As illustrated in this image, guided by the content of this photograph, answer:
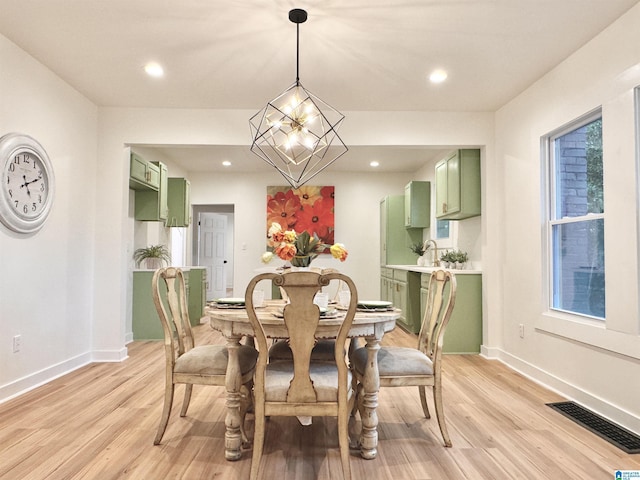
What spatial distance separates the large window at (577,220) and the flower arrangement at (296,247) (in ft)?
6.02

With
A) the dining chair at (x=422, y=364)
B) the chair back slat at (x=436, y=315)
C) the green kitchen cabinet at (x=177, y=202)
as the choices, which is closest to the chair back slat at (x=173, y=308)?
the dining chair at (x=422, y=364)

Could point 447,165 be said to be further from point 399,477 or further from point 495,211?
point 399,477

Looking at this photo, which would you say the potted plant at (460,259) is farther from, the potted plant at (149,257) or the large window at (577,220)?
the potted plant at (149,257)

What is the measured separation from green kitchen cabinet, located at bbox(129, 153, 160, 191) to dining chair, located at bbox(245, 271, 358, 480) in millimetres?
3317

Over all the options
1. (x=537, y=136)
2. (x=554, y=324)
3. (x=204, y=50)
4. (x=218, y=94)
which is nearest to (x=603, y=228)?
(x=554, y=324)

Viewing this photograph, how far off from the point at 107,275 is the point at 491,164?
4071 mm

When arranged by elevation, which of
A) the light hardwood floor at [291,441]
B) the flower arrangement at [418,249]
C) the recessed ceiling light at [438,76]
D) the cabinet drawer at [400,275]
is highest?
the recessed ceiling light at [438,76]

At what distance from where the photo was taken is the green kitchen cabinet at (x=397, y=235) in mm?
6684

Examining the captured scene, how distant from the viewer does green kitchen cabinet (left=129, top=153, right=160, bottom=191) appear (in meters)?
4.41

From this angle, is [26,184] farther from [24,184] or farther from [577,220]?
[577,220]

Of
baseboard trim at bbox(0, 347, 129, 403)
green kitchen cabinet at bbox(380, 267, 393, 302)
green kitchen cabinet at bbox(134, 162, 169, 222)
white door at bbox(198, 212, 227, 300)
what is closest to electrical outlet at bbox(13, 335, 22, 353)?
baseboard trim at bbox(0, 347, 129, 403)

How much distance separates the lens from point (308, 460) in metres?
2.05

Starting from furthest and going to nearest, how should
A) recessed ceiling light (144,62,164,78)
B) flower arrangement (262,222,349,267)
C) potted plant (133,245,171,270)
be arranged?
potted plant (133,245,171,270) < recessed ceiling light (144,62,164,78) < flower arrangement (262,222,349,267)

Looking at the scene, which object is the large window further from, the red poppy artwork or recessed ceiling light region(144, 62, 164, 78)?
the red poppy artwork
